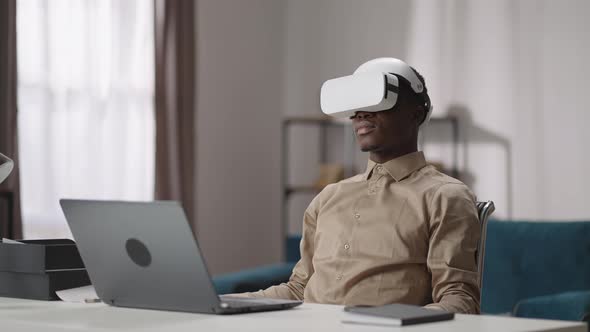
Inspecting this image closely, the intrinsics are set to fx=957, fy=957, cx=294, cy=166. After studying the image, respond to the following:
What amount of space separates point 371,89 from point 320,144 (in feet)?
11.9

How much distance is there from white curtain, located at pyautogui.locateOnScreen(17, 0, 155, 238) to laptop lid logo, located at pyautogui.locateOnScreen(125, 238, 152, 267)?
3.09 m

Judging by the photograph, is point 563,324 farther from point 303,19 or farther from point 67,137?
point 303,19

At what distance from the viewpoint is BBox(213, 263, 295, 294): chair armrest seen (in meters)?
3.99

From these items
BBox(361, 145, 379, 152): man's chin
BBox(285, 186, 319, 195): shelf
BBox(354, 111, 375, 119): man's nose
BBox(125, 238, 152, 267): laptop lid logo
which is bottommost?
BBox(285, 186, 319, 195): shelf

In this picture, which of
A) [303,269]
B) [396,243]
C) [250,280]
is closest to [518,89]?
[250,280]

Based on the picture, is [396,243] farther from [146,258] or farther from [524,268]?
[524,268]

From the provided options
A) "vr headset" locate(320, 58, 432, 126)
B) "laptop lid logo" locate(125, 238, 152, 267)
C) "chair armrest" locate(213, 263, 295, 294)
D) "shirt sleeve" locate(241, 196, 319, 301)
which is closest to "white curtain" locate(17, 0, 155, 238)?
"chair armrest" locate(213, 263, 295, 294)

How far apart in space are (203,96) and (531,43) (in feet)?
6.20

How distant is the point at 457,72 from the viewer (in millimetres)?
5148

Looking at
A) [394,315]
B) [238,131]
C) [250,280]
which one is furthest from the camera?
[238,131]

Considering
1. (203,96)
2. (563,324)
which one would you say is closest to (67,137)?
(203,96)

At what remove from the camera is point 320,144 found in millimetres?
5820

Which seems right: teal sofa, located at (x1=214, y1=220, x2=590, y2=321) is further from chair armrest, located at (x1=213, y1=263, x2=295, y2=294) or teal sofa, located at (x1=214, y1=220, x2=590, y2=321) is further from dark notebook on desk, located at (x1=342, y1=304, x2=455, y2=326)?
dark notebook on desk, located at (x1=342, y1=304, x2=455, y2=326)

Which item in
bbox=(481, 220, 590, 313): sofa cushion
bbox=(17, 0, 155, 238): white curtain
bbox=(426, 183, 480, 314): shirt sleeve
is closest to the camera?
bbox=(426, 183, 480, 314): shirt sleeve
